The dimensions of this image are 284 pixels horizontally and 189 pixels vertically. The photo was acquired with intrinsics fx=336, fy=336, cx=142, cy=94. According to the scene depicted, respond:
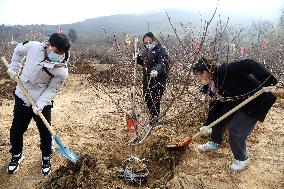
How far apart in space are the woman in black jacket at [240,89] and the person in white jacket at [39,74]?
4.80 ft

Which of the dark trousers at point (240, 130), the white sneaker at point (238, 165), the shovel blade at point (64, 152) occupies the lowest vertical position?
the white sneaker at point (238, 165)

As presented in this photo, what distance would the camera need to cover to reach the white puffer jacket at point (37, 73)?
3.64m

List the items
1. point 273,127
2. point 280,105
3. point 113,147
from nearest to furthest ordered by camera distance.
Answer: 1. point 113,147
2. point 273,127
3. point 280,105

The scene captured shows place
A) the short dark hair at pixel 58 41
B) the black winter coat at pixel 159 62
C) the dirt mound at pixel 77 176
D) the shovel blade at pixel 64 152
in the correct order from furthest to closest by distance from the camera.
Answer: the black winter coat at pixel 159 62, the shovel blade at pixel 64 152, the dirt mound at pixel 77 176, the short dark hair at pixel 58 41

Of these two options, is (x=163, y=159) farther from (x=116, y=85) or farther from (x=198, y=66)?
(x=116, y=85)

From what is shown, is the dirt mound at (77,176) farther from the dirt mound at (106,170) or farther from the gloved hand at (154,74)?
the gloved hand at (154,74)

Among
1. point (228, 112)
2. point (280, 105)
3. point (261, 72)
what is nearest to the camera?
point (261, 72)

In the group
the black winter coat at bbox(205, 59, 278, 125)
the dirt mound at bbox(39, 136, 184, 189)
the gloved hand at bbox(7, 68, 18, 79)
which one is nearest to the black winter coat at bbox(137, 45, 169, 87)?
the dirt mound at bbox(39, 136, 184, 189)

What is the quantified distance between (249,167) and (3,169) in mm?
3086

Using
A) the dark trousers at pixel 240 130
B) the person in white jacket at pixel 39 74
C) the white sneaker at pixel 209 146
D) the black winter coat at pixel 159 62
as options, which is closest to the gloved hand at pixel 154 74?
the black winter coat at pixel 159 62

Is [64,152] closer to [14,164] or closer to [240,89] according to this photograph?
[14,164]

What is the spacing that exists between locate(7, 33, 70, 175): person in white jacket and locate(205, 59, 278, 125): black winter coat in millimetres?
1714

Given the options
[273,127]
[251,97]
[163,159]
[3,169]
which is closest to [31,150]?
[3,169]

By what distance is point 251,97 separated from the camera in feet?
11.6
